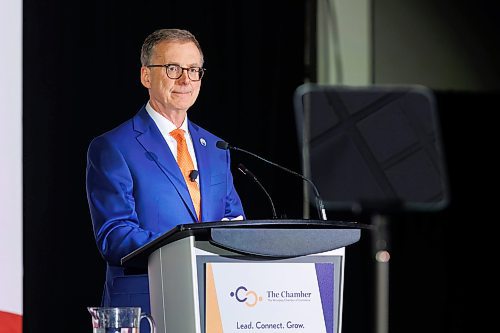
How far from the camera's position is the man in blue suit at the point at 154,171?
129 inches

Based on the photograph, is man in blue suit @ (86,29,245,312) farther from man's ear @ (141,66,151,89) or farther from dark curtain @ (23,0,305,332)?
dark curtain @ (23,0,305,332)

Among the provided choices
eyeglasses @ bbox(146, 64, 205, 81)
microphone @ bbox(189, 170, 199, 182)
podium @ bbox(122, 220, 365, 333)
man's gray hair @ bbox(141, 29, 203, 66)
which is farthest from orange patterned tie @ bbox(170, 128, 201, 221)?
podium @ bbox(122, 220, 365, 333)

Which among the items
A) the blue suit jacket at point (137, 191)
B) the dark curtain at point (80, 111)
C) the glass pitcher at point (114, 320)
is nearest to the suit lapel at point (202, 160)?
the blue suit jacket at point (137, 191)

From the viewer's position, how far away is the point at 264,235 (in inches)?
94.1

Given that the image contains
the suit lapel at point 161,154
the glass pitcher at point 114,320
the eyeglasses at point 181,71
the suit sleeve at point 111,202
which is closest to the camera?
the glass pitcher at point 114,320

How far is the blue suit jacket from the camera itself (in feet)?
10.7

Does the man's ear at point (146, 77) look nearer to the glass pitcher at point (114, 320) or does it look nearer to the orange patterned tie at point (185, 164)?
the orange patterned tie at point (185, 164)

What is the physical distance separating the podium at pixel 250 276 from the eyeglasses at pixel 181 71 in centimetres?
121

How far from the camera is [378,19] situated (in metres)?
5.35

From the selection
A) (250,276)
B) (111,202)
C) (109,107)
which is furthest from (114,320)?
(109,107)

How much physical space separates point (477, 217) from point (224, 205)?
1991 mm

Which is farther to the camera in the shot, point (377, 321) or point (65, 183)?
point (377, 321)

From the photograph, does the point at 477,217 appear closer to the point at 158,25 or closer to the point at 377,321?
the point at 377,321
